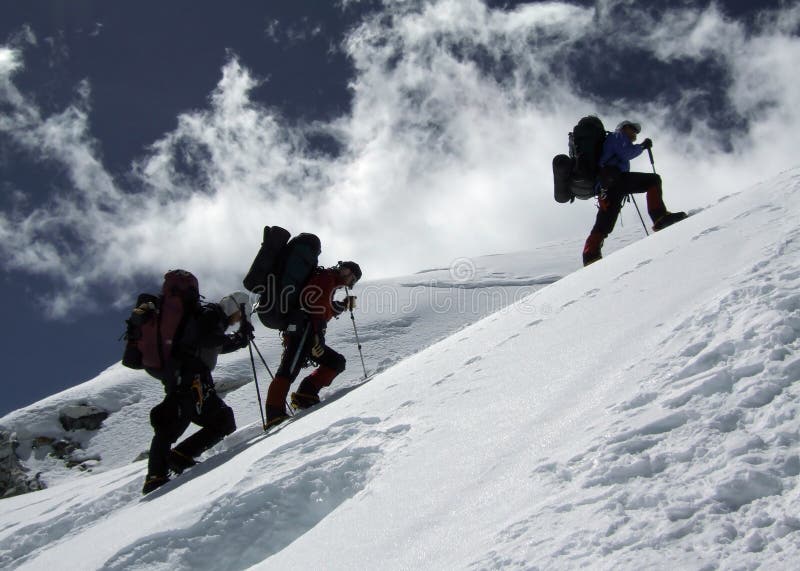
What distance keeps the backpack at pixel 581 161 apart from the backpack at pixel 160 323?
15.4ft

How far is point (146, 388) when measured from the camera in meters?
11.6

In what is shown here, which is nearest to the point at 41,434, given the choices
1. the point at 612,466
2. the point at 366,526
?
the point at 366,526

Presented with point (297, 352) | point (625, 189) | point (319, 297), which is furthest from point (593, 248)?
point (297, 352)

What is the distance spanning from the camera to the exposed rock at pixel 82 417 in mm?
10711

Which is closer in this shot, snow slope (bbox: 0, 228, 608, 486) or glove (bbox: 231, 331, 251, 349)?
glove (bbox: 231, 331, 251, 349)

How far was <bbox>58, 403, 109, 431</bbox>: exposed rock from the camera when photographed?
35.1 ft

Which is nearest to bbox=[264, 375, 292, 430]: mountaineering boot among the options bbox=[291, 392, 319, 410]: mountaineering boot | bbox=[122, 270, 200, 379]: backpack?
bbox=[291, 392, 319, 410]: mountaineering boot

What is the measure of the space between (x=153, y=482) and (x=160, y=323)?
4.72 feet

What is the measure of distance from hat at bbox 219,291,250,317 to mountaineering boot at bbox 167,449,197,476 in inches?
55.8

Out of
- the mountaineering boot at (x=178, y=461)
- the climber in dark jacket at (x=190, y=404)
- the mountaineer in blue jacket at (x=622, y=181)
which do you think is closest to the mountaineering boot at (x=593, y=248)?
the mountaineer in blue jacket at (x=622, y=181)

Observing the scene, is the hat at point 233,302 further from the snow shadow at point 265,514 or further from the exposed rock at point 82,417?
the exposed rock at point 82,417

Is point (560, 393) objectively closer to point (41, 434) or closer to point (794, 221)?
point (794, 221)

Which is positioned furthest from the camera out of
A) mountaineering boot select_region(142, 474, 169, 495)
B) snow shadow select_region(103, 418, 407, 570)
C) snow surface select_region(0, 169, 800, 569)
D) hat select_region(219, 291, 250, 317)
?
hat select_region(219, 291, 250, 317)

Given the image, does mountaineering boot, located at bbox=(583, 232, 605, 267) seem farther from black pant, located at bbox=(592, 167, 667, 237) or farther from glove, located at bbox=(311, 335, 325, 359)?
glove, located at bbox=(311, 335, 325, 359)
